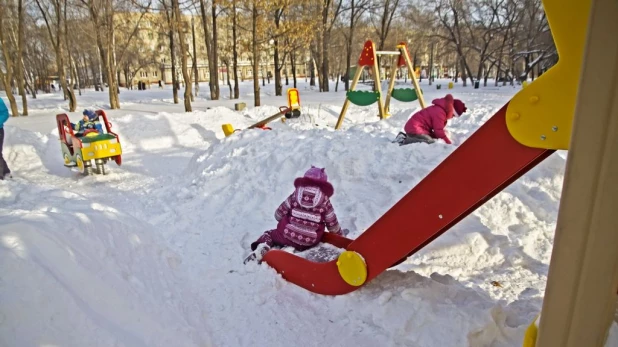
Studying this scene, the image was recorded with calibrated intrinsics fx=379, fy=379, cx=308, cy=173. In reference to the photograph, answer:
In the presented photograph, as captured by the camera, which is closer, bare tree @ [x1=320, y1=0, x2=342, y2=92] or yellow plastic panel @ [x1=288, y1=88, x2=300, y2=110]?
yellow plastic panel @ [x1=288, y1=88, x2=300, y2=110]

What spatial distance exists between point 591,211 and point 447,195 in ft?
3.52

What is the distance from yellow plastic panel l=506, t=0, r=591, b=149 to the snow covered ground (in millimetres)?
807

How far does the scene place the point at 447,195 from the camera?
213 cm

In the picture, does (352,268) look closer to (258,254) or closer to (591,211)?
(258,254)

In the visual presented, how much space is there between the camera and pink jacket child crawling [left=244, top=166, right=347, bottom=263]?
138 inches

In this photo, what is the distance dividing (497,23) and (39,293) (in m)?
37.5

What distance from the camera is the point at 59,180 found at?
7750mm

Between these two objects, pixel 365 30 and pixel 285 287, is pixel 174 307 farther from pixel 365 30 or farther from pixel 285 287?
pixel 365 30

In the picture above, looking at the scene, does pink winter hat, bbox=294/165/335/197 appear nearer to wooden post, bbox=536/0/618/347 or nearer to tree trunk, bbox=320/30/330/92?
wooden post, bbox=536/0/618/347

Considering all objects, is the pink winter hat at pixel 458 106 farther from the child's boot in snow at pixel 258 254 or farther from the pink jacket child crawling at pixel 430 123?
the child's boot in snow at pixel 258 254

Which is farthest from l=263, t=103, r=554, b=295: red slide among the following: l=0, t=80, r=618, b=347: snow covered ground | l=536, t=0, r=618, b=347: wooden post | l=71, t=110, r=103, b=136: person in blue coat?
l=71, t=110, r=103, b=136: person in blue coat

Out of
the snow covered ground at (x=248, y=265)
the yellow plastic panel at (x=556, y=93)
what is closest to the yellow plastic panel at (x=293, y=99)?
the snow covered ground at (x=248, y=265)

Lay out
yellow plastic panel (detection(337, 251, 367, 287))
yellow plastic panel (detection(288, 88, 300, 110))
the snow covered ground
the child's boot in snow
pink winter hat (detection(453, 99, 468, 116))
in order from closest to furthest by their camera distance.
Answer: the snow covered ground → yellow plastic panel (detection(337, 251, 367, 287)) → the child's boot in snow → pink winter hat (detection(453, 99, 468, 116)) → yellow plastic panel (detection(288, 88, 300, 110))

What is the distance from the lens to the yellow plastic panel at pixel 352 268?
2818mm
